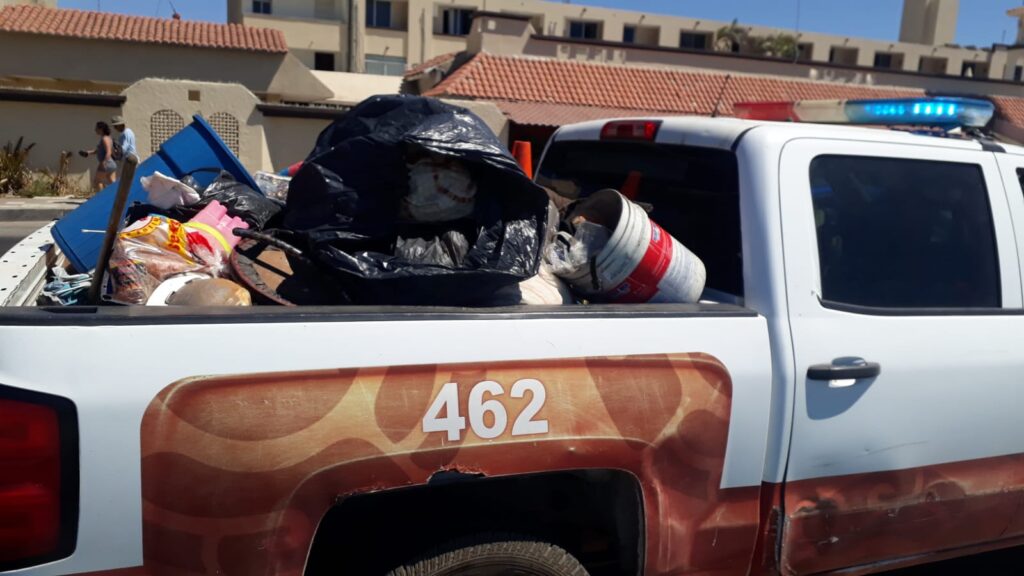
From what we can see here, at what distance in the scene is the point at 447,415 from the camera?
206cm

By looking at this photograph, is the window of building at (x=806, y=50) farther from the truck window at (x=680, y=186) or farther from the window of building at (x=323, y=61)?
the truck window at (x=680, y=186)

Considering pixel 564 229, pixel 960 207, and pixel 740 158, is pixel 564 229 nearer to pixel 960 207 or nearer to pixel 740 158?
pixel 740 158

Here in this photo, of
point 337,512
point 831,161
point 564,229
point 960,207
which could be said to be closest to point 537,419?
point 337,512

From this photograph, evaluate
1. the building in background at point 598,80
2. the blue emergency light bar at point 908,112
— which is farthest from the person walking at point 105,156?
the blue emergency light bar at point 908,112

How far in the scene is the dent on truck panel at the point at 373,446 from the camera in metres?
1.85

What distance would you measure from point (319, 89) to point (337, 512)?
24.5 m

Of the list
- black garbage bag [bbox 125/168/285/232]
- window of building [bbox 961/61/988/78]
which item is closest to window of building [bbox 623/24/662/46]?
window of building [bbox 961/61/988/78]

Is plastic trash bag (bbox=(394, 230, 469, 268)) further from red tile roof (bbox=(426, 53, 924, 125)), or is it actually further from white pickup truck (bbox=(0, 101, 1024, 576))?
red tile roof (bbox=(426, 53, 924, 125))

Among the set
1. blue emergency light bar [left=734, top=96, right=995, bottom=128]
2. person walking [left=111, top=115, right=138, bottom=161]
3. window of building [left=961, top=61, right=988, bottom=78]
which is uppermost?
window of building [left=961, top=61, right=988, bottom=78]

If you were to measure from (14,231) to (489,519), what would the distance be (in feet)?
39.0

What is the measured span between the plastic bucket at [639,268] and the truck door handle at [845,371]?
422 millimetres

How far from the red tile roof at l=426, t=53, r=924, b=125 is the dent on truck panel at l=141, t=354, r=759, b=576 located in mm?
19191

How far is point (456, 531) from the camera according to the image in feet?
7.46

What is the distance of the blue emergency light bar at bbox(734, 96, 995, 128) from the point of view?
3504 millimetres
